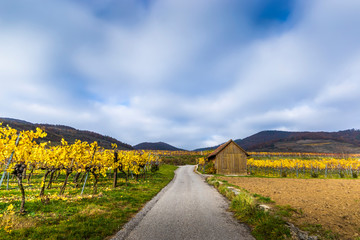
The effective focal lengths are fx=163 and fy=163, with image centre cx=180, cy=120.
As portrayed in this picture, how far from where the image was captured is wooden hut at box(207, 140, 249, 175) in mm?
35281

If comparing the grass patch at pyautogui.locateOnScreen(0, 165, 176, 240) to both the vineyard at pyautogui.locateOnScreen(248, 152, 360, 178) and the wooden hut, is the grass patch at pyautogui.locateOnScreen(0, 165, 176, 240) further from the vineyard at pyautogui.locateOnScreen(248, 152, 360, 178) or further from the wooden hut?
the vineyard at pyautogui.locateOnScreen(248, 152, 360, 178)

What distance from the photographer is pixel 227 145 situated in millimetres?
35906

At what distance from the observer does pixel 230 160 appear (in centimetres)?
3547

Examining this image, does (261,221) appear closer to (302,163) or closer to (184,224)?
(184,224)

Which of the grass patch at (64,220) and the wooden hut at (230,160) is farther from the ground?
the wooden hut at (230,160)

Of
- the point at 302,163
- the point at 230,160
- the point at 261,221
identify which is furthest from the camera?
the point at 302,163

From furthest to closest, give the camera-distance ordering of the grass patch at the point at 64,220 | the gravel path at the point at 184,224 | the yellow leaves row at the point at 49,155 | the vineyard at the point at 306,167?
the vineyard at the point at 306,167 < the yellow leaves row at the point at 49,155 < the gravel path at the point at 184,224 < the grass patch at the point at 64,220

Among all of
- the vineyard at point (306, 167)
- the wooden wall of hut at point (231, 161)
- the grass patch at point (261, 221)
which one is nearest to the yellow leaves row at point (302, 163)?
the vineyard at point (306, 167)

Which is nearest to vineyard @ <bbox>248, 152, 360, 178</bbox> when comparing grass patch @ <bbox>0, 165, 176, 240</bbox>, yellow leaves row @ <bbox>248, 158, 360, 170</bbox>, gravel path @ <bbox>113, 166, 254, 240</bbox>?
yellow leaves row @ <bbox>248, 158, 360, 170</bbox>

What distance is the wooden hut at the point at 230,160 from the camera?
35.3 meters

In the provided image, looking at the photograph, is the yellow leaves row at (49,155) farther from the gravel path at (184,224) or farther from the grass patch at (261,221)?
the grass patch at (261,221)

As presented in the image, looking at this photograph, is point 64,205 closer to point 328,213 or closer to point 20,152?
point 20,152

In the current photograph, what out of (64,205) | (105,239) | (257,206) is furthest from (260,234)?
(64,205)

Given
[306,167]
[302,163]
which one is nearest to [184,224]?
[302,163]
